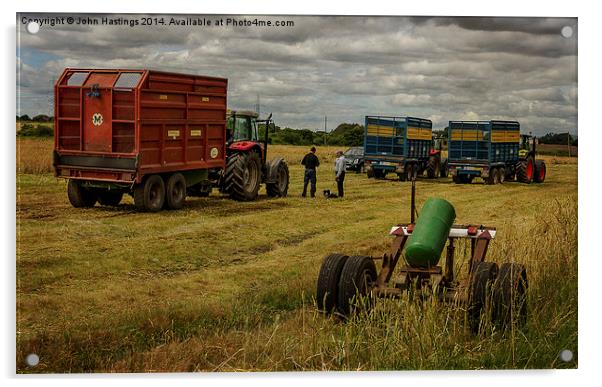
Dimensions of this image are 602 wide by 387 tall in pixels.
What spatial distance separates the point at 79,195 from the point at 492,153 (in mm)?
6786

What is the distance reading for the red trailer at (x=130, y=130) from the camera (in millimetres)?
11750

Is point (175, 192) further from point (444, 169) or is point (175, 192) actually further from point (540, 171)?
point (540, 171)

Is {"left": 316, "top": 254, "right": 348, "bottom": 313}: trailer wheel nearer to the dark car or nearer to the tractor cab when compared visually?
the dark car

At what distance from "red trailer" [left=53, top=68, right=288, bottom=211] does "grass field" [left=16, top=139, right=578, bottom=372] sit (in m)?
0.64

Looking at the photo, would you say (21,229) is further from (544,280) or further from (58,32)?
(544,280)

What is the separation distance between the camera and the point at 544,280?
406 inches

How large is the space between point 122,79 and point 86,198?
6.02 feet

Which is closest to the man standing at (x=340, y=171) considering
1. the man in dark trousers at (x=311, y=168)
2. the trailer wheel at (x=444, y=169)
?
the man in dark trousers at (x=311, y=168)

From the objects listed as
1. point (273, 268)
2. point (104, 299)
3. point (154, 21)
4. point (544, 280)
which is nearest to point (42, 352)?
point (104, 299)

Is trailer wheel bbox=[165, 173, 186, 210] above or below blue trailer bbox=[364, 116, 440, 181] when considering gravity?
below

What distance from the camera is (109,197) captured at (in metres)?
13.1

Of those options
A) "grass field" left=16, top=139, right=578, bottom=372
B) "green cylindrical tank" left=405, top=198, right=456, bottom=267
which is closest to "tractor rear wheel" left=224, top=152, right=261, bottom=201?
"grass field" left=16, top=139, right=578, bottom=372

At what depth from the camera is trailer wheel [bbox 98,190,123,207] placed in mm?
12477

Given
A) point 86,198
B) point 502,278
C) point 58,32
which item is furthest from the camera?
point 86,198
